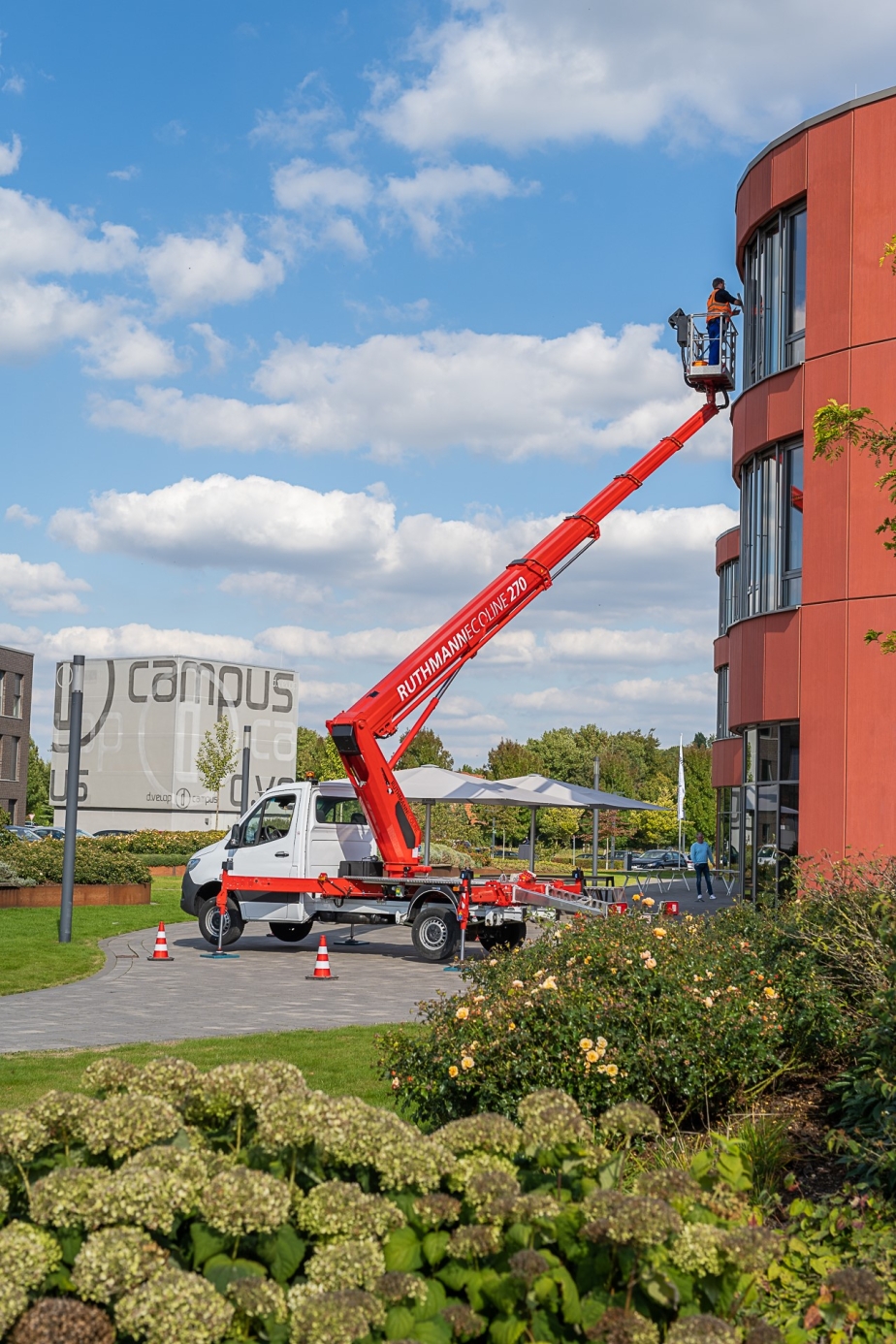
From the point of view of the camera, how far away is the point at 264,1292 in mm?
2979

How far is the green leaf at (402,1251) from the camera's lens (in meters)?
3.30

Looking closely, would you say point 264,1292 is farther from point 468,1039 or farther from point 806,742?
point 806,742

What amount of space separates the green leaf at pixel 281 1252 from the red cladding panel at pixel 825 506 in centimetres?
1501

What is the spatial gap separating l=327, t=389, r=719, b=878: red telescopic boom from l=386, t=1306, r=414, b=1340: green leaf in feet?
46.4

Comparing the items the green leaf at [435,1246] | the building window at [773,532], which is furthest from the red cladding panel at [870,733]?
the green leaf at [435,1246]

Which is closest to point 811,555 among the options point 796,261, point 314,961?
point 796,261

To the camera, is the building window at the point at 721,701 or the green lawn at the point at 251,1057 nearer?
the green lawn at the point at 251,1057

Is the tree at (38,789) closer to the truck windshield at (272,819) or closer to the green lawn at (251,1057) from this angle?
the truck windshield at (272,819)

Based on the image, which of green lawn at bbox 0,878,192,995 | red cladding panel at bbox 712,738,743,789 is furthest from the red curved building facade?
red cladding panel at bbox 712,738,743,789

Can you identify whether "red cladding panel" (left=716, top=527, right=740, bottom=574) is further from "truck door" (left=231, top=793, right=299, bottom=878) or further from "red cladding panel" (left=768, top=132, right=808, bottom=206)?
"truck door" (left=231, top=793, right=299, bottom=878)

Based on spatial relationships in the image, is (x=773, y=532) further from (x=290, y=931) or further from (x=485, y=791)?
(x=290, y=931)

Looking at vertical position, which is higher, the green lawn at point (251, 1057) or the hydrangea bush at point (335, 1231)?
the hydrangea bush at point (335, 1231)

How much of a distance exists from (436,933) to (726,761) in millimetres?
18537

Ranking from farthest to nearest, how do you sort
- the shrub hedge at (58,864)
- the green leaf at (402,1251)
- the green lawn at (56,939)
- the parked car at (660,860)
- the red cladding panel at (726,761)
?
Result: the parked car at (660,860)
the red cladding panel at (726,761)
the shrub hedge at (58,864)
the green lawn at (56,939)
the green leaf at (402,1251)
